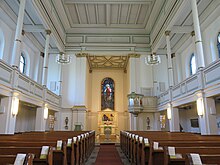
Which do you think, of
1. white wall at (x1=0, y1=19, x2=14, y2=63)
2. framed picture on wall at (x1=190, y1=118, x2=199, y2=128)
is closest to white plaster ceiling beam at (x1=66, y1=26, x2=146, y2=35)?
white wall at (x1=0, y1=19, x2=14, y2=63)

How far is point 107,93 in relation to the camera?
17.9 metres

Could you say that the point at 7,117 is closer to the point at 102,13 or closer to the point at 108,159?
the point at 108,159

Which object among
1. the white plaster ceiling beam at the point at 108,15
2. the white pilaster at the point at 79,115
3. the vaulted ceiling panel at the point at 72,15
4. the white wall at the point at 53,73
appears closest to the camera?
the white plaster ceiling beam at the point at 108,15

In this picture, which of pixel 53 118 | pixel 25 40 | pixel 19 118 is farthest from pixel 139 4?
pixel 19 118

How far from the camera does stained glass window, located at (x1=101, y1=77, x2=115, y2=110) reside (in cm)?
1758

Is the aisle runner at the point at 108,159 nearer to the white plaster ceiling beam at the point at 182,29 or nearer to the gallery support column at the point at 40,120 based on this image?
the gallery support column at the point at 40,120

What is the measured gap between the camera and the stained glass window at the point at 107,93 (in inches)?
692

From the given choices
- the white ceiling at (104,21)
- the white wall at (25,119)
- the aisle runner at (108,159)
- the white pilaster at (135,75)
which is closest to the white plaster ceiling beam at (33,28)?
the white ceiling at (104,21)

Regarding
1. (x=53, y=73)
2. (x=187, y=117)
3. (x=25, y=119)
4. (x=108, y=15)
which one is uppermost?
(x=108, y=15)

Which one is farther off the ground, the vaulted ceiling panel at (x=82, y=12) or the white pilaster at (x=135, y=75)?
the vaulted ceiling panel at (x=82, y=12)

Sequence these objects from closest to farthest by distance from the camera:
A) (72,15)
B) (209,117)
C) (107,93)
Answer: (209,117)
(72,15)
(107,93)

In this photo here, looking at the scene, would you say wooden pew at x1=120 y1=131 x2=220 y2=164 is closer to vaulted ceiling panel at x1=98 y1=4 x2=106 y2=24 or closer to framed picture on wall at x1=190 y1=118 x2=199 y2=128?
framed picture on wall at x1=190 y1=118 x2=199 y2=128

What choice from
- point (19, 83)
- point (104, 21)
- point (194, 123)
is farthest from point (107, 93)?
point (19, 83)

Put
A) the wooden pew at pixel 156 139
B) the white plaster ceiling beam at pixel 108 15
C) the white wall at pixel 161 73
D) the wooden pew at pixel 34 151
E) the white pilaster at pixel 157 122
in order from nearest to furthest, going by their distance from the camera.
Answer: the wooden pew at pixel 34 151, the wooden pew at pixel 156 139, the white plaster ceiling beam at pixel 108 15, the white pilaster at pixel 157 122, the white wall at pixel 161 73
